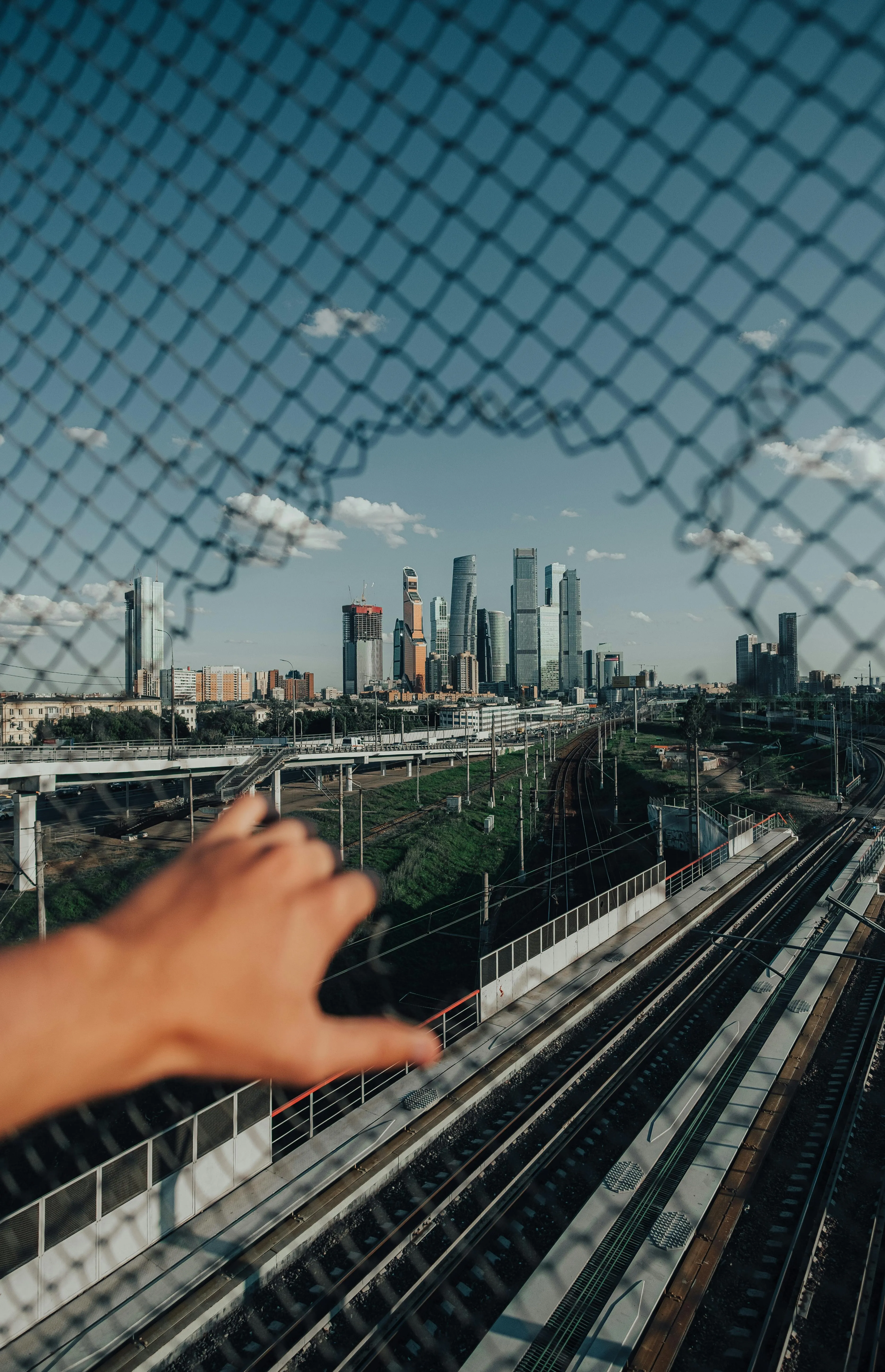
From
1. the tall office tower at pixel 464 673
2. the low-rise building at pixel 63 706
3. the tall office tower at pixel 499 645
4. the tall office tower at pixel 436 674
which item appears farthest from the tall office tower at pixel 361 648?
the tall office tower at pixel 499 645

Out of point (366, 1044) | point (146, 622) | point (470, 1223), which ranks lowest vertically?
point (470, 1223)

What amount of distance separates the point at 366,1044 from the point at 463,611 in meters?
87.5

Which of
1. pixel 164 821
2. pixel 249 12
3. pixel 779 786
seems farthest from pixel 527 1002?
pixel 779 786

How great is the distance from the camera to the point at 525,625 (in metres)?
34.2

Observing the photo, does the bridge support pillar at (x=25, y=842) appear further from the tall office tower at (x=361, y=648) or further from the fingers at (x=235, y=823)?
the fingers at (x=235, y=823)

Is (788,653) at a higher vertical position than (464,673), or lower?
lower

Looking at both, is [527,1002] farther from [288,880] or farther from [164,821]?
[164,821]

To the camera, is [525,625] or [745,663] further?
[525,625]

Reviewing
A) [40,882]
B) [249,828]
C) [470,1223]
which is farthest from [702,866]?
[249,828]

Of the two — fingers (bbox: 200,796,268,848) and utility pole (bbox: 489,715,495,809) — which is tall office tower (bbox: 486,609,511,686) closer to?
utility pole (bbox: 489,715,495,809)

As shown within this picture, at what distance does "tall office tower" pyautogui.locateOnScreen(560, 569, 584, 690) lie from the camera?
199 inches

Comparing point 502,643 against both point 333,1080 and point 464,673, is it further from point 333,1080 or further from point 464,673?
point 333,1080

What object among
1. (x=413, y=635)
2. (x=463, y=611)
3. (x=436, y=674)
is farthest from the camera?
(x=463, y=611)

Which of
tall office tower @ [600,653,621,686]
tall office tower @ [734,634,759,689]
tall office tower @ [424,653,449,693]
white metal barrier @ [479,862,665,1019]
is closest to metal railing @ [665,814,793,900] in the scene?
white metal barrier @ [479,862,665,1019]
